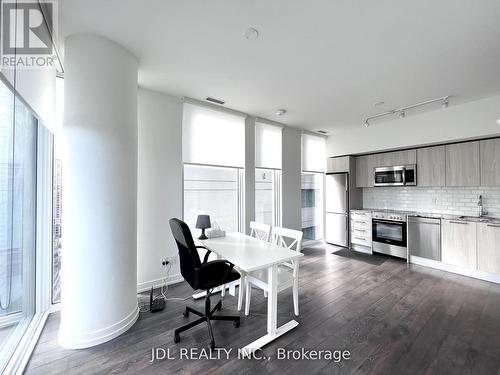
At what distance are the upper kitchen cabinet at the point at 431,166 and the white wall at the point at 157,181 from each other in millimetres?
4611

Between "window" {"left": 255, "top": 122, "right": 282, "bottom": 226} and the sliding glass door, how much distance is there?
3.27m

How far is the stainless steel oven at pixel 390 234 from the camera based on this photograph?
4367 millimetres

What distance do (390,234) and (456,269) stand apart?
3.61ft

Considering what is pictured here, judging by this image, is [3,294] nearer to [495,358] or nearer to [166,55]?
[166,55]

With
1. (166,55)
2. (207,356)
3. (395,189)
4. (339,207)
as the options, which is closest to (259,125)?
(166,55)

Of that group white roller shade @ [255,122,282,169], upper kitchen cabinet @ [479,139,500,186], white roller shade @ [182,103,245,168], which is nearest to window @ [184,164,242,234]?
white roller shade @ [182,103,245,168]

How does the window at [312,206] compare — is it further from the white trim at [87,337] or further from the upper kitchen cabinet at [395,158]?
the white trim at [87,337]

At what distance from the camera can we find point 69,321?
6.53 feet

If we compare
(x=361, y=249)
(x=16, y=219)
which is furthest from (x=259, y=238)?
(x=361, y=249)

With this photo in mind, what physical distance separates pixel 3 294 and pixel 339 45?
3.92 m

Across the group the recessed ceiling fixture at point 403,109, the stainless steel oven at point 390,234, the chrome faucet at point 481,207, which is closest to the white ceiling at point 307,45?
the recessed ceiling fixture at point 403,109

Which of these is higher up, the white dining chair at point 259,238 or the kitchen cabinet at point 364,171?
the kitchen cabinet at point 364,171

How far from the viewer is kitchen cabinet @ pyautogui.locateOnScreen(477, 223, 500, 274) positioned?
10.9 ft

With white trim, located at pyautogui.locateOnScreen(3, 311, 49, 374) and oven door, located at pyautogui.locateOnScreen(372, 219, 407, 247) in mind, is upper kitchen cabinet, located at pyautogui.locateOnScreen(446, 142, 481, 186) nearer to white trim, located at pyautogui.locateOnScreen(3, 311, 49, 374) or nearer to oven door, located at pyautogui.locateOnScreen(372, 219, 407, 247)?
oven door, located at pyautogui.locateOnScreen(372, 219, 407, 247)
